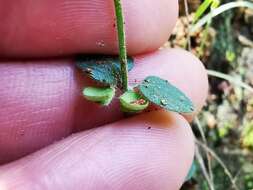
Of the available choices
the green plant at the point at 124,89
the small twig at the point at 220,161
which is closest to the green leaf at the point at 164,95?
the green plant at the point at 124,89

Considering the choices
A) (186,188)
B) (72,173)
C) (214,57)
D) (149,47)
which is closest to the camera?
(72,173)

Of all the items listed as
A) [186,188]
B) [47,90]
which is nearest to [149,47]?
[47,90]

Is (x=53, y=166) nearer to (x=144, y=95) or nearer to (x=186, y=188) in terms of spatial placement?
(x=144, y=95)

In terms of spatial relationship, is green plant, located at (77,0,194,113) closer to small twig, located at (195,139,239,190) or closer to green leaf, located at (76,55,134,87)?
green leaf, located at (76,55,134,87)

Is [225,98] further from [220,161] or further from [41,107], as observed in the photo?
[41,107]

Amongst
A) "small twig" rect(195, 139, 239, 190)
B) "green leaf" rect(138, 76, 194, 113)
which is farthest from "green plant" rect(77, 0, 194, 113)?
"small twig" rect(195, 139, 239, 190)

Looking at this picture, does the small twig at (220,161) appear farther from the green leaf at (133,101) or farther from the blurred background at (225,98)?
the green leaf at (133,101)
